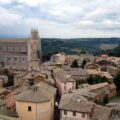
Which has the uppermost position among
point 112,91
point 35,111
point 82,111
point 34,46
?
point 34,46

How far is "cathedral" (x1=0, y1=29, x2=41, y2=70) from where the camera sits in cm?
9806

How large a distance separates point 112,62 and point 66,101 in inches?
2171

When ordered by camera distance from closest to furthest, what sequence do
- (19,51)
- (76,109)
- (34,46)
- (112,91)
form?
(76,109) < (112,91) < (19,51) < (34,46)

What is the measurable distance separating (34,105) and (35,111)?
707 millimetres

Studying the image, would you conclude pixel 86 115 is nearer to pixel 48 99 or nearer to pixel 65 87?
pixel 48 99

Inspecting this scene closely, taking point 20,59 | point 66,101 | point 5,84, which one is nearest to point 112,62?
point 20,59

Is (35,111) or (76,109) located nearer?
(76,109)

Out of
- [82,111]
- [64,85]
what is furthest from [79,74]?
[82,111]

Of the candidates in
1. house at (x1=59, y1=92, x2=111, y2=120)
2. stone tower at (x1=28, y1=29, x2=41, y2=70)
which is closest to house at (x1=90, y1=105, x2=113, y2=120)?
house at (x1=59, y1=92, x2=111, y2=120)

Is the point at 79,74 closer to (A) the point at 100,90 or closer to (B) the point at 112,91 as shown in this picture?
(B) the point at 112,91

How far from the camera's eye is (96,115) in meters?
34.7

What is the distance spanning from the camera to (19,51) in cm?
10106

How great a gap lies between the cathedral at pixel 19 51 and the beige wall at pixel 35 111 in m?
55.9

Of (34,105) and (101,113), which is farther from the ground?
(34,105)
